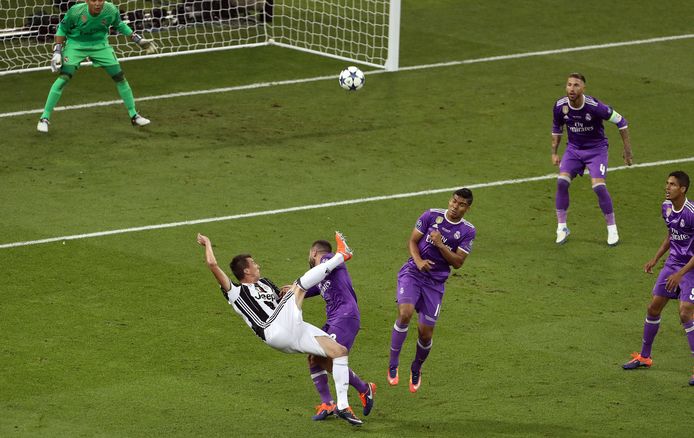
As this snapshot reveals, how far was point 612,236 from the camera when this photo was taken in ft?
56.1

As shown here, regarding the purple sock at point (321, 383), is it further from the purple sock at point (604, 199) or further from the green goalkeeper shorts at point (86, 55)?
the green goalkeeper shorts at point (86, 55)

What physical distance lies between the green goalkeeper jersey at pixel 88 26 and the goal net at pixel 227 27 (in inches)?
141

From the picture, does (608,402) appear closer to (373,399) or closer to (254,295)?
(373,399)

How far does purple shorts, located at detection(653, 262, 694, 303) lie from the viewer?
13.0 m

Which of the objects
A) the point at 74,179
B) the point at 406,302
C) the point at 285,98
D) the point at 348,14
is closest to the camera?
the point at 406,302

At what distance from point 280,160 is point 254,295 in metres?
7.91

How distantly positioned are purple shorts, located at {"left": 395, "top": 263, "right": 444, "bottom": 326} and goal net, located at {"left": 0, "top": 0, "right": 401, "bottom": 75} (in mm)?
11808

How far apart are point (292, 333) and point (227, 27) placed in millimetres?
15569

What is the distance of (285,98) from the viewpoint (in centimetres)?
2295

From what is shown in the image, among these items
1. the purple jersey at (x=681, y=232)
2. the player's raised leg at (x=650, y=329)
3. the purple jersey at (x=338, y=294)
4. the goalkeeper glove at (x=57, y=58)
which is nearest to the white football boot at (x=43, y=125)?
the goalkeeper glove at (x=57, y=58)

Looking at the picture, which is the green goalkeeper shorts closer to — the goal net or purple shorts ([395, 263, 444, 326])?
the goal net

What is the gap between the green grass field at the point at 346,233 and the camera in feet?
41.6

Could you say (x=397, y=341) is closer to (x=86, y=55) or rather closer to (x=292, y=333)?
(x=292, y=333)

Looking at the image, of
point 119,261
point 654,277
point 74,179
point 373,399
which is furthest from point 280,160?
point 373,399
